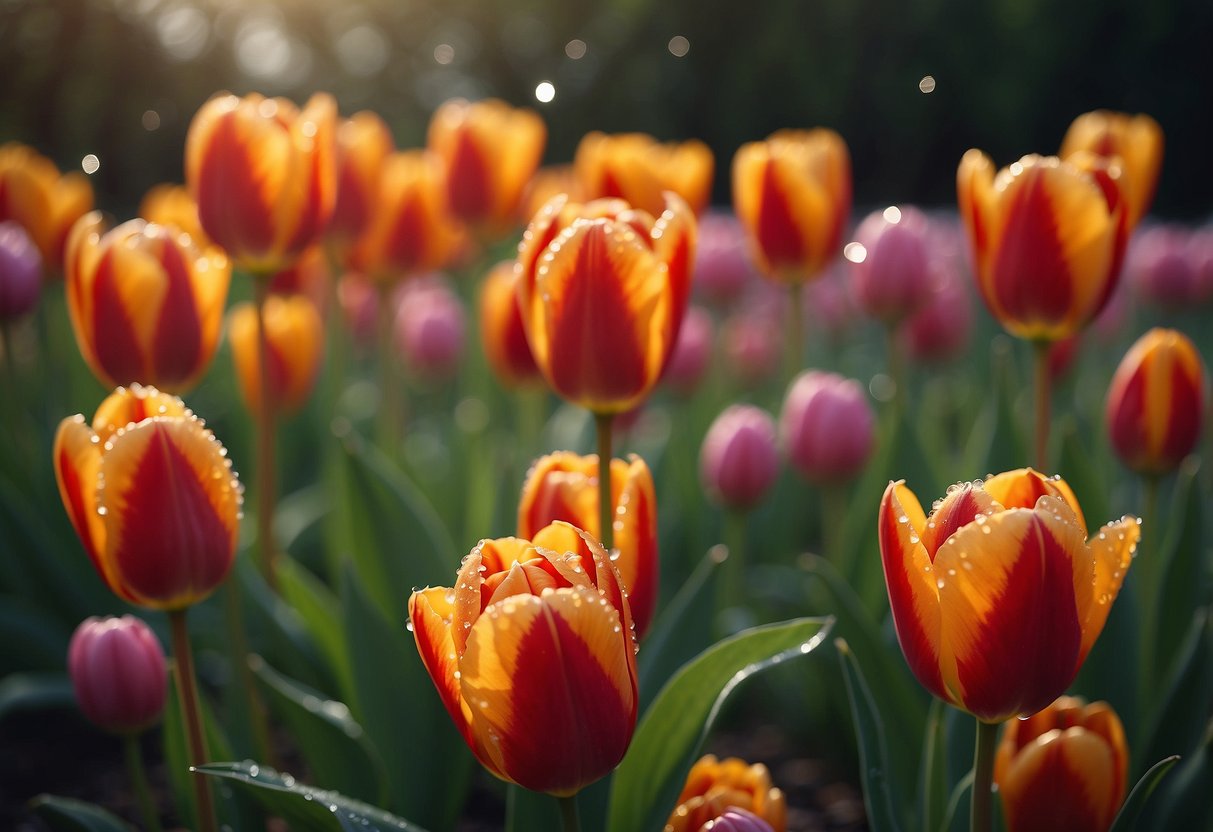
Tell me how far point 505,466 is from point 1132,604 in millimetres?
939

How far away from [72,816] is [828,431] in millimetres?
1240

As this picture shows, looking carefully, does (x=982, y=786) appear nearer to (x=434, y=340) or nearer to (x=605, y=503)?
(x=605, y=503)

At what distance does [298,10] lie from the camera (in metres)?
5.06

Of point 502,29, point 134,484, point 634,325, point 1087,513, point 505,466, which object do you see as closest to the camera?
point 134,484

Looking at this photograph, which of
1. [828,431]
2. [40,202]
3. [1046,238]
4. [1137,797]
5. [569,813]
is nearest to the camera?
[569,813]

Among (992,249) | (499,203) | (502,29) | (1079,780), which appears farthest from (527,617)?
(502,29)

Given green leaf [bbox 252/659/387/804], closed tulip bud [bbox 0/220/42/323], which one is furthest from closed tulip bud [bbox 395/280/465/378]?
green leaf [bbox 252/659/387/804]

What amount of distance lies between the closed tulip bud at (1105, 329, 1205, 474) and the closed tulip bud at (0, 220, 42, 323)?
1.92 metres

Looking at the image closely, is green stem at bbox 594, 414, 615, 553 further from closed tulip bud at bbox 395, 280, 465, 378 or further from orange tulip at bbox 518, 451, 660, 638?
closed tulip bud at bbox 395, 280, 465, 378

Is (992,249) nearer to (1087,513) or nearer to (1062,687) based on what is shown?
(1087,513)

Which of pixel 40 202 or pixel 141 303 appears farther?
pixel 40 202

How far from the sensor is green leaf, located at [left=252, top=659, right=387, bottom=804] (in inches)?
55.6

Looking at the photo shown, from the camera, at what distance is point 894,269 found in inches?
86.7

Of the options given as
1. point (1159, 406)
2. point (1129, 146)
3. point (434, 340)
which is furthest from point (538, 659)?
point (434, 340)
